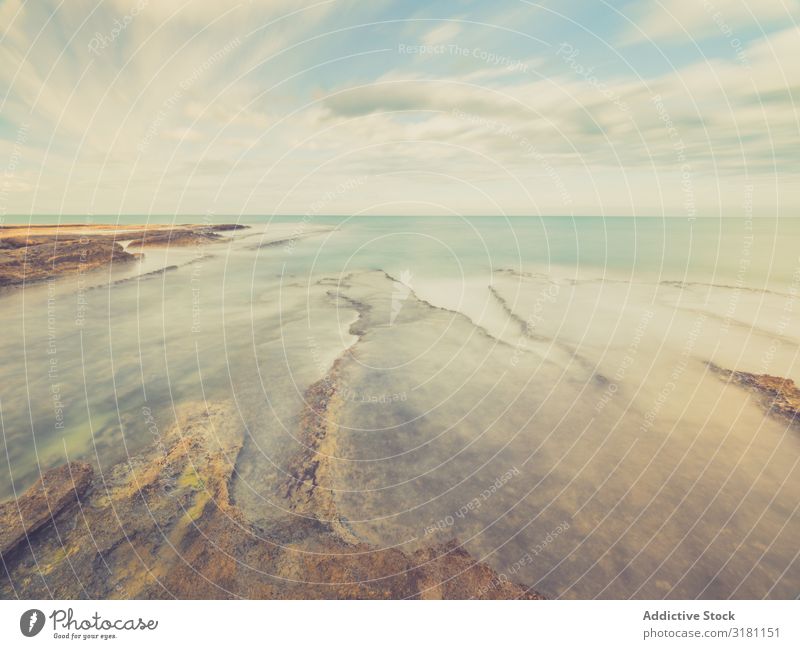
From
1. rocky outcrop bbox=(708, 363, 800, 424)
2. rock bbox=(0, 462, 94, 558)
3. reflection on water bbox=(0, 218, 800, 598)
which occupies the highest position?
rocky outcrop bbox=(708, 363, 800, 424)

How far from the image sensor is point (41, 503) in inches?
280

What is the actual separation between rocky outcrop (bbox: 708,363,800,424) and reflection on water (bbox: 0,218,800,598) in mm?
426

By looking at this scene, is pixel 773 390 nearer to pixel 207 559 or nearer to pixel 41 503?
pixel 207 559

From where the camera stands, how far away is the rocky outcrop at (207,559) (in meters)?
5.82

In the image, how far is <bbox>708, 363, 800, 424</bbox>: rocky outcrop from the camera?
10578mm

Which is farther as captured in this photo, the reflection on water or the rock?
the reflection on water

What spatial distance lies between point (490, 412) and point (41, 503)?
10.7 metres

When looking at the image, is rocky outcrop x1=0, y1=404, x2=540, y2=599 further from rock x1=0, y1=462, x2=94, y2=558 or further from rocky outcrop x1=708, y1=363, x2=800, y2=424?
rocky outcrop x1=708, y1=363, x2=800, y2=424

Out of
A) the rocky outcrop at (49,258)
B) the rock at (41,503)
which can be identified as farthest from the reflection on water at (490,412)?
the rocky outcrop at (49,258)

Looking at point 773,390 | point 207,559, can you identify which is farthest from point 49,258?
point 773,390

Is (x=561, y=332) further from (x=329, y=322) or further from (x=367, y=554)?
(x=367, y=554)

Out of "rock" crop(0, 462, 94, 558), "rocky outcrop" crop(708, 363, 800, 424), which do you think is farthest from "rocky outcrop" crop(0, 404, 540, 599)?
"rocky outcrop" crop(708, 363, 800, 424)

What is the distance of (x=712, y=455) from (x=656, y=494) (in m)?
2.62
